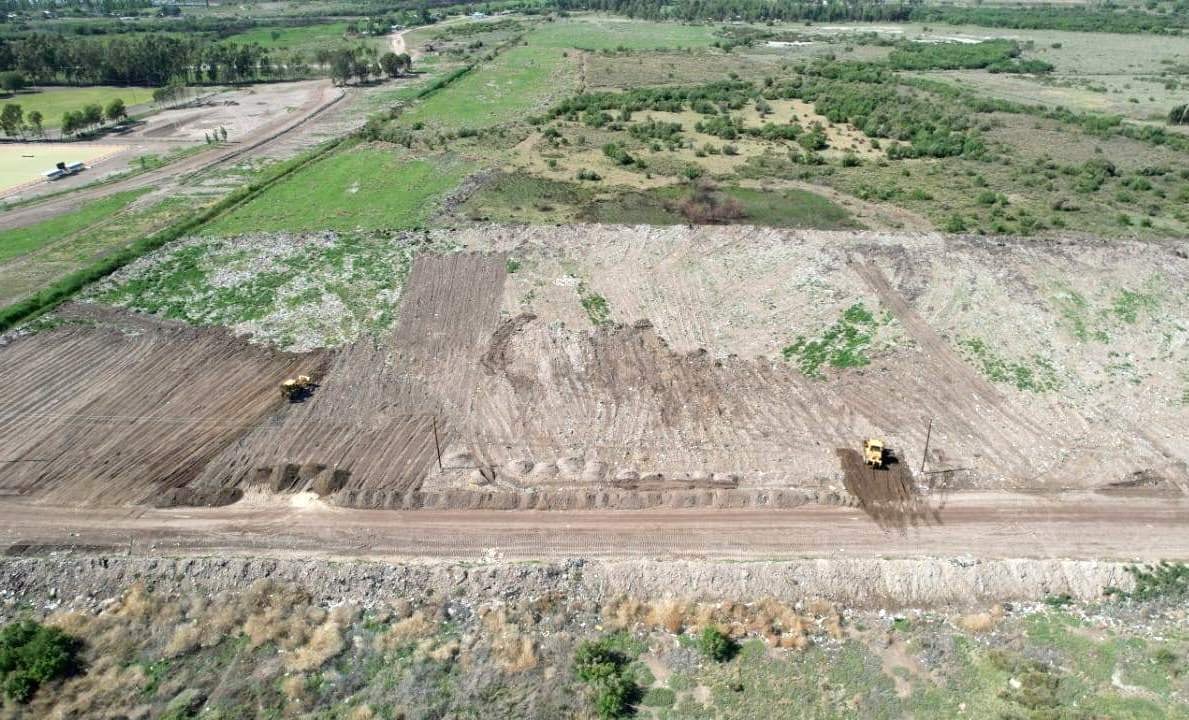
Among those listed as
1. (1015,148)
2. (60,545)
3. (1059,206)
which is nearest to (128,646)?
(60,545)

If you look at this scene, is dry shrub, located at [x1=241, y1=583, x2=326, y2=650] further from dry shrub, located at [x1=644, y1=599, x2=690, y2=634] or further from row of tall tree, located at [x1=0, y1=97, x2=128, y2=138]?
row of tall tree, located at [x1=0, y1=97, x2=128, y2=138]

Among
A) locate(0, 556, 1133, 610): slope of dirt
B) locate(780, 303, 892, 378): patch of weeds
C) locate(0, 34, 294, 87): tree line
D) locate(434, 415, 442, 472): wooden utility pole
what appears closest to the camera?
locate(0, 556, 1133, 610): slope of dirt

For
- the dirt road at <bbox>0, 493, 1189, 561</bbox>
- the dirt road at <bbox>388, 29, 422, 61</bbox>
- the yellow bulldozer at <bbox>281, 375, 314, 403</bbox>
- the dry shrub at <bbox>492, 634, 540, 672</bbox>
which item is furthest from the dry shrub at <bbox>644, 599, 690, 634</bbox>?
the dirt road at <bbox>388, 29, 422, 61</bbox>

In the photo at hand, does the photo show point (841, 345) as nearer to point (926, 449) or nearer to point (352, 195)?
point (926, 449)

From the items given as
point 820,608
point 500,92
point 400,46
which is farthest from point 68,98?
point 820,608

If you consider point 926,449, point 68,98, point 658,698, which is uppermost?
point 68,98

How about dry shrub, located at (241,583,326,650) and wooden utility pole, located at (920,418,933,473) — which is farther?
wooden utility pole, located at (920,418,933,473)

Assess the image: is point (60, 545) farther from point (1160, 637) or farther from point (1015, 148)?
point (1015, 148)
